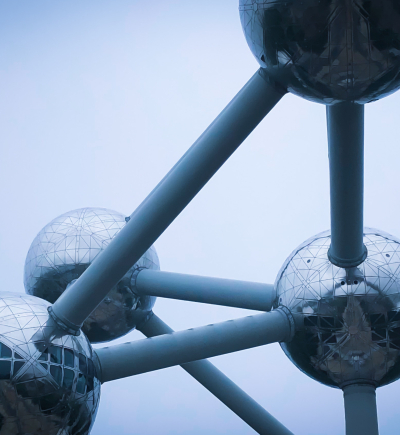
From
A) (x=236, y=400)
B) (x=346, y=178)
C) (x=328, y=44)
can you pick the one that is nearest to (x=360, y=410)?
(x=236, y=400)

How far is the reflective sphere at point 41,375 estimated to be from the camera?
3539mm

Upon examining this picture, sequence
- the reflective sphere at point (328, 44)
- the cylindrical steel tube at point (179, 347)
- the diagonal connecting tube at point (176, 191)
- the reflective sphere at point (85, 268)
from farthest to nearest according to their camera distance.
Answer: the reflective sphere at point (85, 268)
the cylindrical steel tube at point (179, 347)
the diagonal connecting tube at point (176, 191)
the reflective sphere at point (328, 44)

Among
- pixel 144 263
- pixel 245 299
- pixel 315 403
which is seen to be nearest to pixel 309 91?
pixel 245 299

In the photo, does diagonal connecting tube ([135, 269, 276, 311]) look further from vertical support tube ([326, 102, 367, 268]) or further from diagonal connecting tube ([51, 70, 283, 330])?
diagonal connecting tube ([51, 70, 283, 330])

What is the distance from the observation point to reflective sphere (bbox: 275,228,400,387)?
4.44m

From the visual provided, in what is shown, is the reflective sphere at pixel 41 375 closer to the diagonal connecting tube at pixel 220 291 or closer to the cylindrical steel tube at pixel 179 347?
the cylindrical steel tube at pixel 179 347

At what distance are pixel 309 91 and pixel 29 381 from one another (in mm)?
1964

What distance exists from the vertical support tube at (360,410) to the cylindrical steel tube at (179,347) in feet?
2.19

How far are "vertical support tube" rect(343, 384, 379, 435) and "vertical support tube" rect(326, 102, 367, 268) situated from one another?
2.61 feet

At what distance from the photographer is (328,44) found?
295 centimetres

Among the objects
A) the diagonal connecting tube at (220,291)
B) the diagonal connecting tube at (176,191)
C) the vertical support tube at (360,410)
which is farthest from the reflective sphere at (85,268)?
the vertical support tube at (360,410)

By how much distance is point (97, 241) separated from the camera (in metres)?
5.58

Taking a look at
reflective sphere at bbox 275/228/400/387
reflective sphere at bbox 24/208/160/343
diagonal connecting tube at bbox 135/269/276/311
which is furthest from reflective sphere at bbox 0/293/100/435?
reflective sphere at bbox 24/208/160/343

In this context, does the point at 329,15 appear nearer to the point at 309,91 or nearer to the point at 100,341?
the point at 309,91
